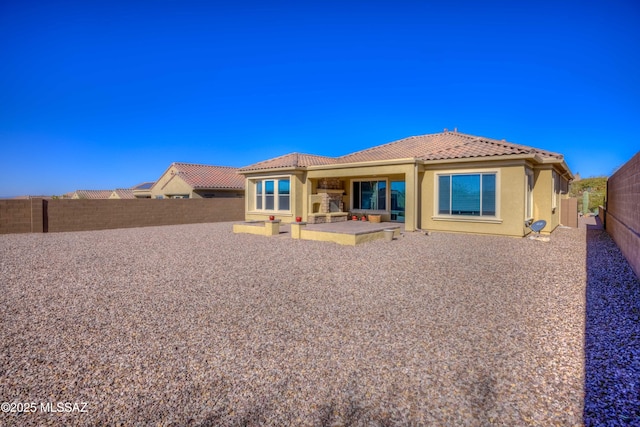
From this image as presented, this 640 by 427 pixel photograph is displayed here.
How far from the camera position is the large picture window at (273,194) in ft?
67.3

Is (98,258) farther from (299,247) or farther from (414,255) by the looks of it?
(414,255)

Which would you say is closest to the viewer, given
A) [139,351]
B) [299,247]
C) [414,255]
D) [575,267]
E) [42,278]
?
[139,351]

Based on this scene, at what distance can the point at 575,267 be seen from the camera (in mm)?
8797

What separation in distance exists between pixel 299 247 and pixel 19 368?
29.1ft

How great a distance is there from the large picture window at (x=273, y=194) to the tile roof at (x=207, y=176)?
10799 millimetres

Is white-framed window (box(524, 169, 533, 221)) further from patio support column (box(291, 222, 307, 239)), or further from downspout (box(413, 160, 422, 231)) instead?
patio support column (box(291, 222, 307, 239))

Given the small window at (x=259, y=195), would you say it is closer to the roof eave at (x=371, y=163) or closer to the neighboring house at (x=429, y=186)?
the neighboring house at (x=429, y=186)

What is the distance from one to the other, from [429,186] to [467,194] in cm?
168

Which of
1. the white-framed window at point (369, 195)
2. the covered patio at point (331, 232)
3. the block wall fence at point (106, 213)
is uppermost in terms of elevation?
the white-framed window at point (369, 195)

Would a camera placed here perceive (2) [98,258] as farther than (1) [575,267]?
Yes

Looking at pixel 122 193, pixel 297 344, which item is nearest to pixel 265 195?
pixel 297 344

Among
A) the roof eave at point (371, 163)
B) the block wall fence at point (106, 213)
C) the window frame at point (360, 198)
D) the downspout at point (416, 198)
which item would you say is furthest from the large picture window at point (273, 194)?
the downspout at point (416, 198)

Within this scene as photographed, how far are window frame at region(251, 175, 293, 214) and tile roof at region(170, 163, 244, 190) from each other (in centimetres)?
1042

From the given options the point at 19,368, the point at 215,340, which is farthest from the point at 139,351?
the point at 19,368
